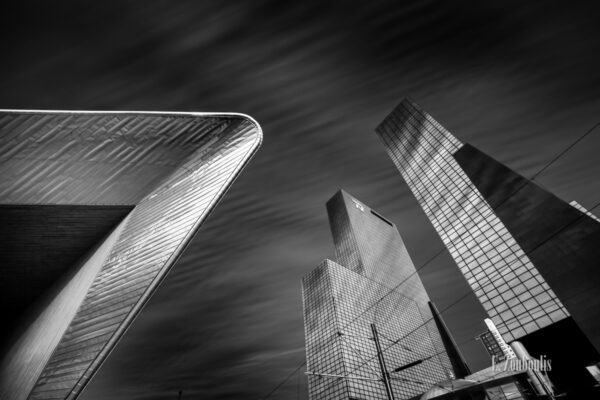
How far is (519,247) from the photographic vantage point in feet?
118

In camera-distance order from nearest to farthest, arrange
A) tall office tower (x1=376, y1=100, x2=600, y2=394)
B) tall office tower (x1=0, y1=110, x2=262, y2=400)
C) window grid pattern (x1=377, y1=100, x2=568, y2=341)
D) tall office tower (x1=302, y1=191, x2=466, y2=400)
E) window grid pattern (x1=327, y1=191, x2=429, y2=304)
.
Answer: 1. tall office tower (x1=0, y1=110, x2=262, y2=400)
2. tall office tower (x1=376, y1=100, x2=600, y2=394)
3. window grid pattern (x1=377, y1=100, x2=568, y2=341)
4. tall office tower (x1=302, y1=191, x2=466, y2=400)
5. window grid pattern (x1=327, y1=191, x2=429, y2=304)

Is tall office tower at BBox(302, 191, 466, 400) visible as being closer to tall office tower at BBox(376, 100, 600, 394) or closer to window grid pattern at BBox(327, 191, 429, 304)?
window grid pattern at BBox(327, 191, 429, 304)

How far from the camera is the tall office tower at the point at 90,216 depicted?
7.27m

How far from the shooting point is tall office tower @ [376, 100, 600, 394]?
23.4 metres

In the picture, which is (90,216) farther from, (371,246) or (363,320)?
(371,246)

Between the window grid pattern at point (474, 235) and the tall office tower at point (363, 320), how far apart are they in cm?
1053

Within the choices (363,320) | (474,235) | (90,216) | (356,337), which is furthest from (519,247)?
(363,320)

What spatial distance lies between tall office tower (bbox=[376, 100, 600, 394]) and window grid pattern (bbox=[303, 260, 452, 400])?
79.5ft

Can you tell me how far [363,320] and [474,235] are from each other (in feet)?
144

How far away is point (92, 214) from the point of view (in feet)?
33.8

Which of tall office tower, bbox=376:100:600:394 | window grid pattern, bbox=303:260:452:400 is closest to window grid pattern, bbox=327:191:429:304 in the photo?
window grid pattern, bbox=303:260:452:400

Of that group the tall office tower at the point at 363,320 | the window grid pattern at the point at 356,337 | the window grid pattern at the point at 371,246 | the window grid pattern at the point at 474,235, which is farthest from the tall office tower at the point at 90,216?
the window grid pattern at the point at 371,246

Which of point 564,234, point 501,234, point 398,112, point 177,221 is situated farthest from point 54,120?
point 398,112

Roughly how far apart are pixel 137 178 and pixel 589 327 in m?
32.2
